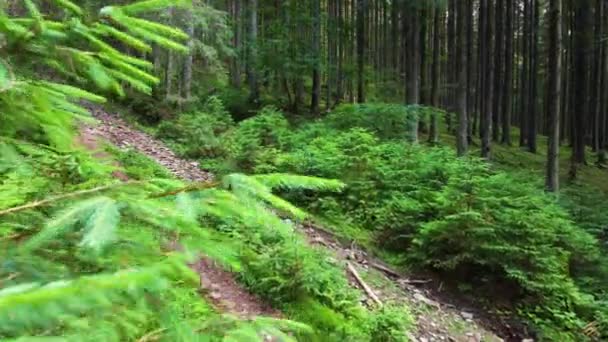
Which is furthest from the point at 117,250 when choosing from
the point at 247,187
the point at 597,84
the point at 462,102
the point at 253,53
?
the point at 597,84

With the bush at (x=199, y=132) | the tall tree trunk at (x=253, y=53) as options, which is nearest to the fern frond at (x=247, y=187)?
the bush at (x=199, y=132)

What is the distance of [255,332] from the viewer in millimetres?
1616

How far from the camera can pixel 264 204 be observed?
1.86 metres

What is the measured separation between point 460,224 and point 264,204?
603 cm

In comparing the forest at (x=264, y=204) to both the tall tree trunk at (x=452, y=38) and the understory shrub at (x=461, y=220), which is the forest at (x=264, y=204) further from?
the tall tree trunk at (x=452, y=38)

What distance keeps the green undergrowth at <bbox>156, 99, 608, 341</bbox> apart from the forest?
0.11 ft

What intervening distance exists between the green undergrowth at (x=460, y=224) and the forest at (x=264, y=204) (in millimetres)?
33

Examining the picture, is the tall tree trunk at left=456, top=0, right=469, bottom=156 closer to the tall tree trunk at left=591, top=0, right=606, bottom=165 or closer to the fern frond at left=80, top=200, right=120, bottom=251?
the tall tree trunk at left=591, top=0, right=606, bottom=165

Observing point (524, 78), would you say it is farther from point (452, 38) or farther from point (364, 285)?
point (364, 285)

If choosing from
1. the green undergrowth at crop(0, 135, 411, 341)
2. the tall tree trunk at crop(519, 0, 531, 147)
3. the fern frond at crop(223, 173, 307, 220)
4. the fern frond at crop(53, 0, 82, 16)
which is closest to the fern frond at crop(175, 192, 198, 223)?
the green undergrowth at crop(0, 135, 411, 341)

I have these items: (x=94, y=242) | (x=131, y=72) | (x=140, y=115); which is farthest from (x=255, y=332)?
(x=140, y=115)

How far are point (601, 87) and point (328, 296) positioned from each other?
89.3 ft

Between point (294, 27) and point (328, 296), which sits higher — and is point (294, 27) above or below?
above

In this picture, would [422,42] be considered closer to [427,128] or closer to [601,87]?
[427,128]
